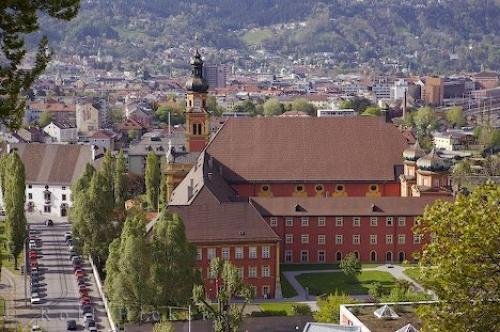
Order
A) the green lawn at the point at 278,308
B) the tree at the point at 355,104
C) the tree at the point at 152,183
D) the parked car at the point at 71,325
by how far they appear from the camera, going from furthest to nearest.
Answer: the tree at the point at 355,104 < the tree at the point at 152,183 < the green lawn at the point at 278,308 < the parked car at the point at 71,325

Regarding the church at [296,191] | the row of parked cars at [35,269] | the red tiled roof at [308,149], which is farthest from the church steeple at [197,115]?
the row of parked cars at [35,269]

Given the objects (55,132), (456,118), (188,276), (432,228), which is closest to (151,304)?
(188,276)

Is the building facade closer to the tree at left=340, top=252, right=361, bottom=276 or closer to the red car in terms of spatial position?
the red car

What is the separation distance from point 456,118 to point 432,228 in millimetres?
157063

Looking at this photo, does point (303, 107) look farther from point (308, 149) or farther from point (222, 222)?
point (222, 222)

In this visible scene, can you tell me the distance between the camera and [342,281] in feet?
190

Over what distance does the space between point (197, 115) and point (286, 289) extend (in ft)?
67.9

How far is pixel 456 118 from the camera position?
170 m

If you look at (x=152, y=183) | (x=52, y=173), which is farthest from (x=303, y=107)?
(x=152, y=183)

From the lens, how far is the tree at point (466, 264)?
16.9 m

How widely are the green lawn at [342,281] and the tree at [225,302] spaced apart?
813 centimetres

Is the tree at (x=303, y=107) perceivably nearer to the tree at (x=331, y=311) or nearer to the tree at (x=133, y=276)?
the tree at (x=133, y=276)

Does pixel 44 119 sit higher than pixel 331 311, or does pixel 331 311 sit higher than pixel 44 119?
pixel 44 119

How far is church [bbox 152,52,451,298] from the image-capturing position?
180ft
